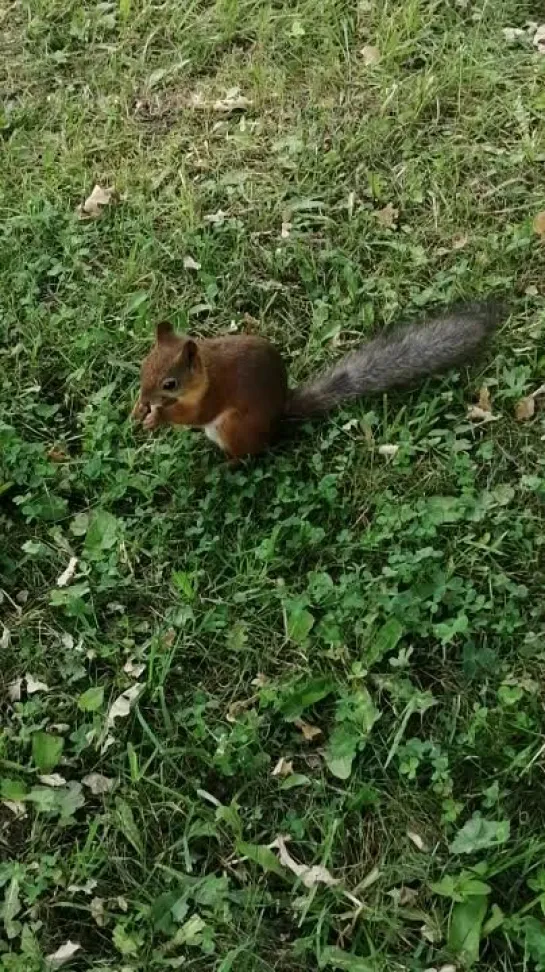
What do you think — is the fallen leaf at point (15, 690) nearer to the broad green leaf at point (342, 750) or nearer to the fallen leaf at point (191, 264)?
the broad green leaf at point (342, 750)

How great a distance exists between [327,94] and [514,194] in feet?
2.96

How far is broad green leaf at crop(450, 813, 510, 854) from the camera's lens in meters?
2.22

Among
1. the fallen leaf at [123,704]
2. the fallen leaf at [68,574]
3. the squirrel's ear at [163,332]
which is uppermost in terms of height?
the squirrel's ear at [163,332]

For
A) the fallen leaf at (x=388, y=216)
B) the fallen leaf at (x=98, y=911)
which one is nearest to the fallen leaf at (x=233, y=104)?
the fallen leaf at (x=388, y=216)

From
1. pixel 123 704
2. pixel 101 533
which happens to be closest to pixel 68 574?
pixel 101 533

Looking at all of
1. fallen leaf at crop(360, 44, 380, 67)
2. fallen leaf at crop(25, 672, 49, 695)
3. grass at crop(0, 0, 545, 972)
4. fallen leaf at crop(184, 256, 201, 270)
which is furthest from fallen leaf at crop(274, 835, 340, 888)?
fallen leaf at crop(360, 44, 380, 67)

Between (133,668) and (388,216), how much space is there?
1.82 meters

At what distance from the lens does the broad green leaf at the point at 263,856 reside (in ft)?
7.52

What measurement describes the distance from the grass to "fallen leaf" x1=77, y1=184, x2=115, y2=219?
0.27ft

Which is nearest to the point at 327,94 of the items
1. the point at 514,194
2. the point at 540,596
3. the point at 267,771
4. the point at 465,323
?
the point at 514,194

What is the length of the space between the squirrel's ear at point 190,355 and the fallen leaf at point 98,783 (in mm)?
1085

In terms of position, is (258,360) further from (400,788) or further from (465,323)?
(400,788)

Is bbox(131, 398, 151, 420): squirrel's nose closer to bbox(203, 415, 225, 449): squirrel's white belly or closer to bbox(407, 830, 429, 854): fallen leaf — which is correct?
bbox(203, 415, 225, 449): squirrel's white belly

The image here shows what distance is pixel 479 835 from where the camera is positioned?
224 cm
